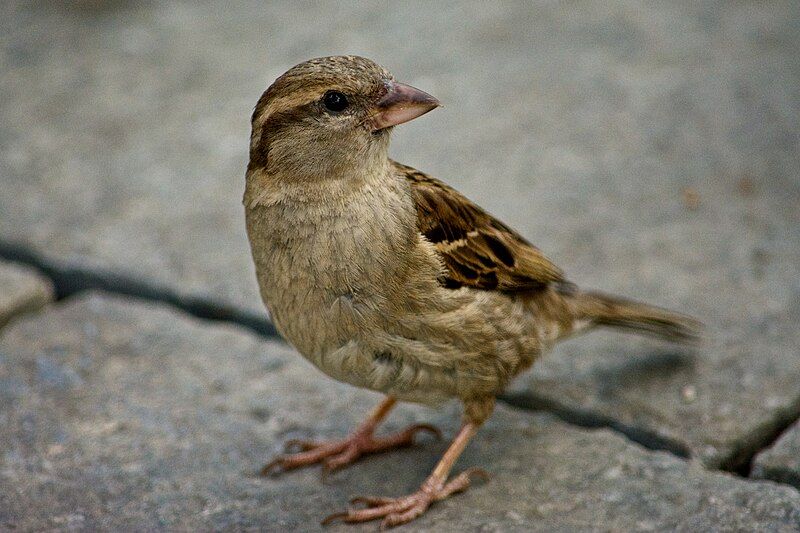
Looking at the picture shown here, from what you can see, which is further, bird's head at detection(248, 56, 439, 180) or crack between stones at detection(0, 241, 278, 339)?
crack between stones at detection(0, 241, 278, 339)

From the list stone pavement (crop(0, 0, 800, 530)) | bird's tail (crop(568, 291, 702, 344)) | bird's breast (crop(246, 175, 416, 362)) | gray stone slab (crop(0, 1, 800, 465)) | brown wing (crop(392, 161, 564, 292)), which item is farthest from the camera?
gray stone slab (crop(0, 1, 800, 465))

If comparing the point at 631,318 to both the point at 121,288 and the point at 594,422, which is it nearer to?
the point at 594,422

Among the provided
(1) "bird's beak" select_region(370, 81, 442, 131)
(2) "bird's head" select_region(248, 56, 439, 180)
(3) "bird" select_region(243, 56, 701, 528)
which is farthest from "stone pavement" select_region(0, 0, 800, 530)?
(1) "bird's beak" select_region(370, 81, 442, 131)

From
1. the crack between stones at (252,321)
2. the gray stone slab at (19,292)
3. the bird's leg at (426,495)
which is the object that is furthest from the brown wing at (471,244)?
the gray stone slab at (19,292)

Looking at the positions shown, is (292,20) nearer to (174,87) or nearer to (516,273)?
(174,87)

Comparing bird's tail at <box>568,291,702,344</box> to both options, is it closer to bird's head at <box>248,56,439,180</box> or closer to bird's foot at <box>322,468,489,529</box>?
bird's foot at <box>322,468,489,529</box>

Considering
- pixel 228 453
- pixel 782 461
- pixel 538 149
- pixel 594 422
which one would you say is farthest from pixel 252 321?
pixel 782 461

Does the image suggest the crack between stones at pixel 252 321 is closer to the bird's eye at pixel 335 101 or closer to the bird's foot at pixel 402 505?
the bird's foot at pixel 402 505
